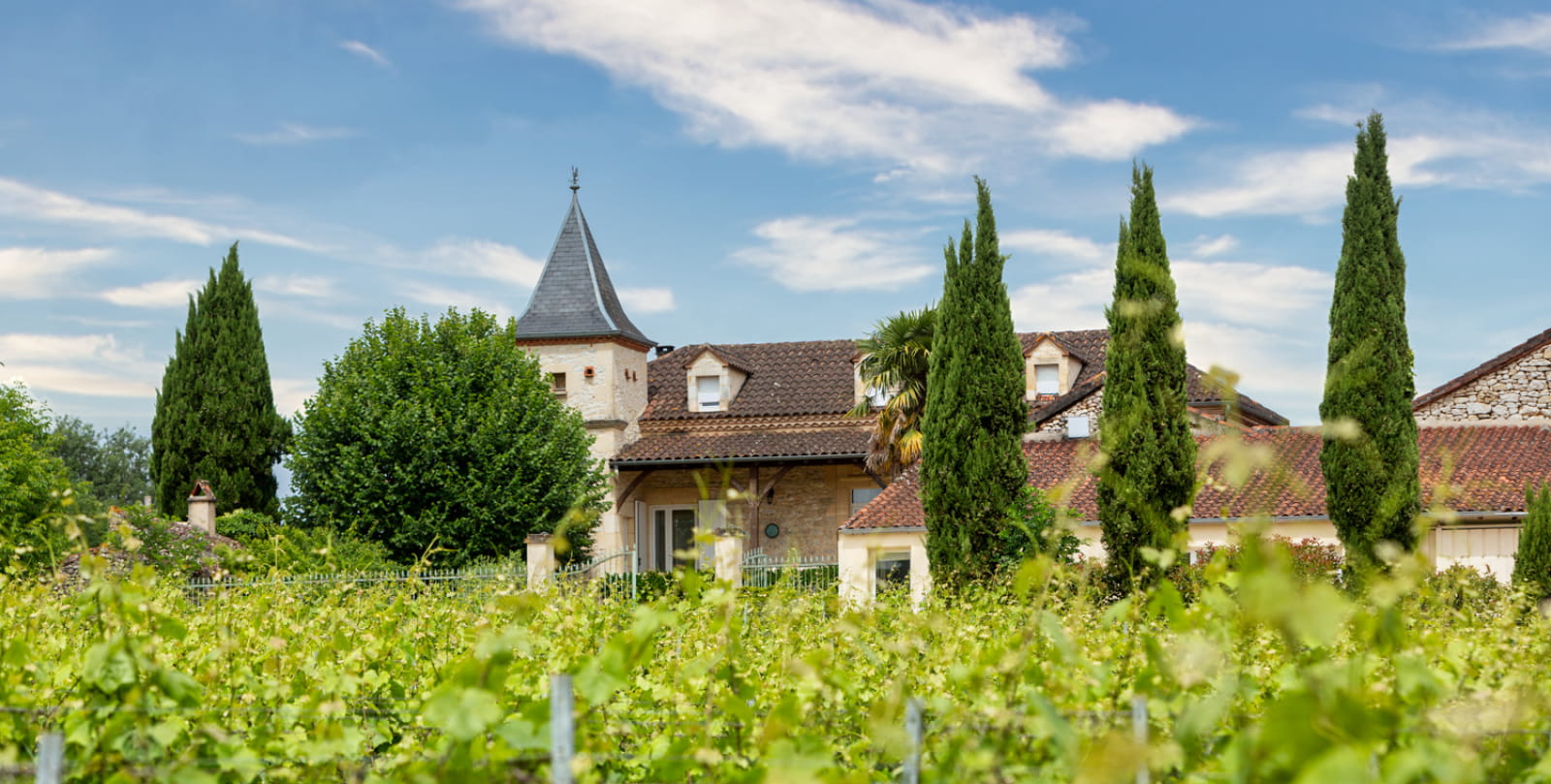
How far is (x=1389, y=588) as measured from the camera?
2.41 meters

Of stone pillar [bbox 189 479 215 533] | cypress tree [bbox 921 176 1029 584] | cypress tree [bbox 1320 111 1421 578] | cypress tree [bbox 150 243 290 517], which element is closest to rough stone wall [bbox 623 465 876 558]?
cypress tree [bbox 150 243 290 517]

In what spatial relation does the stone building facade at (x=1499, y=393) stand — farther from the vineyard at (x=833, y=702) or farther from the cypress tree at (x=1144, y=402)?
the vineyard at (x=833, y=702)

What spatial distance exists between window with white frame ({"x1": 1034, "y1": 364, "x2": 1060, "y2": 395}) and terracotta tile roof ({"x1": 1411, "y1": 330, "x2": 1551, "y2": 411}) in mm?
8456

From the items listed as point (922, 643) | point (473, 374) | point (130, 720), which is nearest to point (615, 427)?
point (473, 374)

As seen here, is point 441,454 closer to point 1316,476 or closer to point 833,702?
point 1316,476

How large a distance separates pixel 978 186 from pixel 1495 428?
1001 cm

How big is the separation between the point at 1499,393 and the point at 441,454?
18.3 meters

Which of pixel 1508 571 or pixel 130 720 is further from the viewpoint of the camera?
pixel 1508 571

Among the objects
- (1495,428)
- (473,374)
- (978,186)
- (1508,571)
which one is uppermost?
(978,186)

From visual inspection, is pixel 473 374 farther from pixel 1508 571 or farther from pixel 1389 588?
pixel 1389 588

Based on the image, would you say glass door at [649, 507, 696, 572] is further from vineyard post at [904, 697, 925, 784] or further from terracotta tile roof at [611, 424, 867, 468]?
vineyard post at [904, 697, 925, 784]

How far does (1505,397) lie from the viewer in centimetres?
2092

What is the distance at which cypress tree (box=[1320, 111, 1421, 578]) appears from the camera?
16031 millimetres

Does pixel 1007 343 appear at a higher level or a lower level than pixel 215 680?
higher
